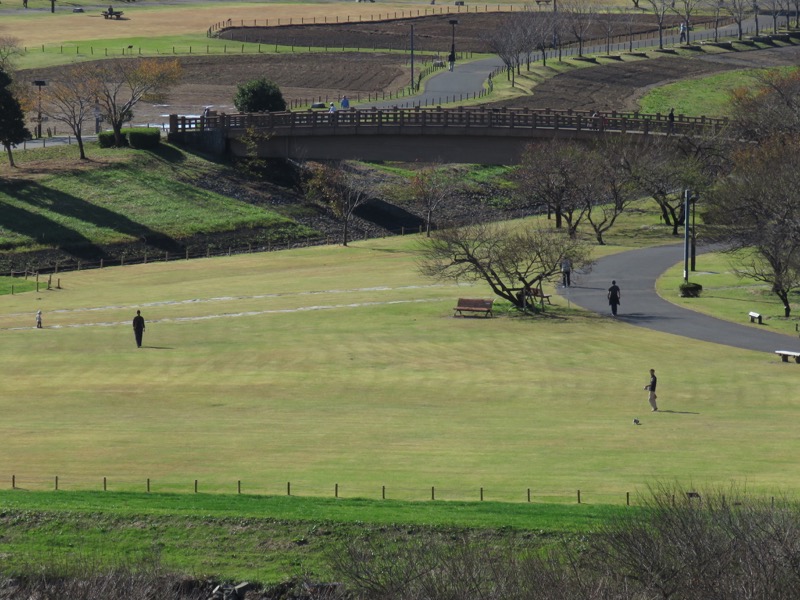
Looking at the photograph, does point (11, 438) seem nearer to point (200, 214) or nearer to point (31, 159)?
point (200, 214)

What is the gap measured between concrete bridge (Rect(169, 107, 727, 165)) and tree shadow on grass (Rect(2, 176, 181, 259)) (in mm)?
16895

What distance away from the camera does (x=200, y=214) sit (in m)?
101

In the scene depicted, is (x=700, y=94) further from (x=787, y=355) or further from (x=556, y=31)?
(x=787, y=355)

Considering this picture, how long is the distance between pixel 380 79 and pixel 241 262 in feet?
228

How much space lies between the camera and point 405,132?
110m

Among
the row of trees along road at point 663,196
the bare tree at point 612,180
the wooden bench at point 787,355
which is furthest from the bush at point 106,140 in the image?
the wooden bench at point 787,355

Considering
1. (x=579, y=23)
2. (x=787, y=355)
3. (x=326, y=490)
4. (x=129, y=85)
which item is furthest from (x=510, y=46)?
(x=326, y=490)

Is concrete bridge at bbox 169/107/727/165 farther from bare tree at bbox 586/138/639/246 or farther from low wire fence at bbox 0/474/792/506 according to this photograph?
low wire fence at bbox 0/474/792/506

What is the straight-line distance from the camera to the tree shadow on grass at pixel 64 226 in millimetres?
90500

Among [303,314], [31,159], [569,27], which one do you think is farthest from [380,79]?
[303,314]

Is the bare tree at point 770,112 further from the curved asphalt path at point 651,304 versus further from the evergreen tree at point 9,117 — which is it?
the evergreen tree at point 9,117

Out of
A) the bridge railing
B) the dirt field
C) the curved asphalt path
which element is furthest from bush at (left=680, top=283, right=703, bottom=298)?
the dirt field

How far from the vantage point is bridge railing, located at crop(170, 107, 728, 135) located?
357 ft

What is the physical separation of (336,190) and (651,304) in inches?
1776
